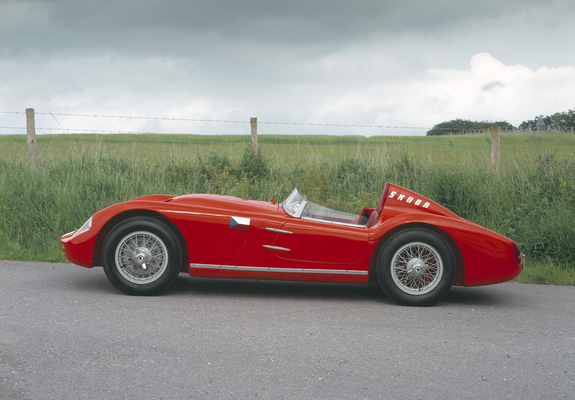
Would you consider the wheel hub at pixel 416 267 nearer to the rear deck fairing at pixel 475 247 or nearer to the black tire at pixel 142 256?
the rear deck fairing at pixel 475 247

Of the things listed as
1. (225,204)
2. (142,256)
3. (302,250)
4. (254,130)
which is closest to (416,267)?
(302,250)

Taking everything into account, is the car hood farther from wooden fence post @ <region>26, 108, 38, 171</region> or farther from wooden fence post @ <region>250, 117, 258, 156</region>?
wooden fence post @ <region>26, 108, 38, 171</region>

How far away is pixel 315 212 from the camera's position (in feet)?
17.3

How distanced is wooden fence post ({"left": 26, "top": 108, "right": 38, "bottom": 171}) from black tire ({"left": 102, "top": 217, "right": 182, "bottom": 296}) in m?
7.05

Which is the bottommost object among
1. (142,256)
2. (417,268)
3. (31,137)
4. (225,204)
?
(417,268)

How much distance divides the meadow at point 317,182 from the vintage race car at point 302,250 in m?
1.82

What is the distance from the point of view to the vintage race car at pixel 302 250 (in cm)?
485

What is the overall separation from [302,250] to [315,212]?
1.73 feet

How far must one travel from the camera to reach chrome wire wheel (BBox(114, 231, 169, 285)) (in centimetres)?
494

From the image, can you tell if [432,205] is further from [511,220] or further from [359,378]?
[511,220]

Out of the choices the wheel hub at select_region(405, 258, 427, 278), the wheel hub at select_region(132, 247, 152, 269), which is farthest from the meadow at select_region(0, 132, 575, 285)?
the wheel hub at select_region(132, 247, 152, 269)

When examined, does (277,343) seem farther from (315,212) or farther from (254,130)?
(254,130)

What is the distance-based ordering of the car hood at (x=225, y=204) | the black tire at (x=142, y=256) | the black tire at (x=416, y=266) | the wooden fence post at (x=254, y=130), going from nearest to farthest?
the black tire at (x=416, y=266) → the black tire at (x=142, y=256) → the car hood at (x=225, y=204) → the wooden fence post at (x=254, y=130)

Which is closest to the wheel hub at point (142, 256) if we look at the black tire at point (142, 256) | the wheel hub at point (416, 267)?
the black tire at point (142, 256)
